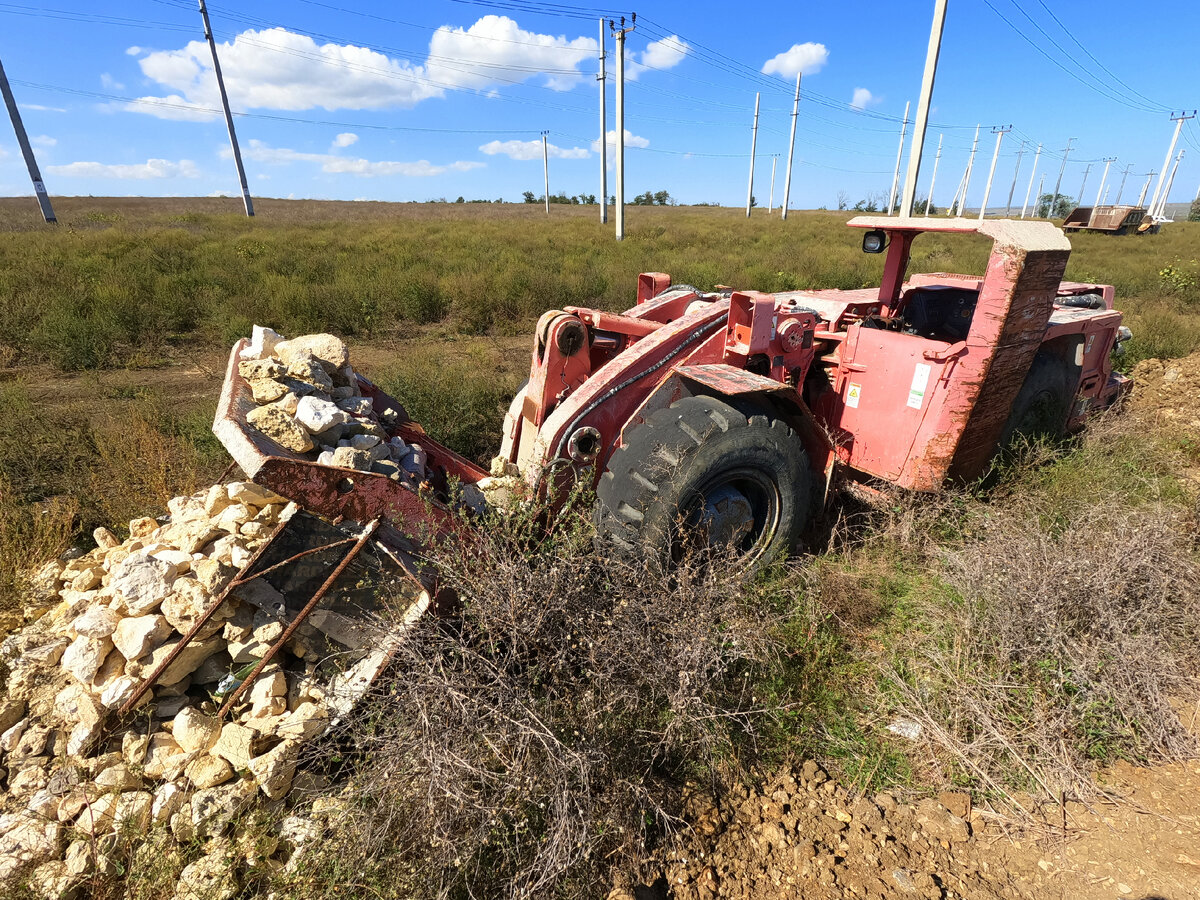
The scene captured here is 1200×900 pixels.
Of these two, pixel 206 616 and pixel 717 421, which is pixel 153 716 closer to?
pixel 206 616

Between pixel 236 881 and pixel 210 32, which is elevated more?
pixel 210 32

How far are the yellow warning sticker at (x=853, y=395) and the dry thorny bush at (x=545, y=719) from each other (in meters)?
1.75

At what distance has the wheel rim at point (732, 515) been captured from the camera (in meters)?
3.04

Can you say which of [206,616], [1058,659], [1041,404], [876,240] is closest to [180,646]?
[206,616]

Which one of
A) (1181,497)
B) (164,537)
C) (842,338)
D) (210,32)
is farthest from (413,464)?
(210,32)

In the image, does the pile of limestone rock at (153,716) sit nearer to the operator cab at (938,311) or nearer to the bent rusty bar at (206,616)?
the bent rusty bar at (206,616)

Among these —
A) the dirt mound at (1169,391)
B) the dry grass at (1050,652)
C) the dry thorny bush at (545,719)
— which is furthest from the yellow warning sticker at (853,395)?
the dirt mound at (1169,391)

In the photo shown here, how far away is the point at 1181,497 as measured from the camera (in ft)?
14.3

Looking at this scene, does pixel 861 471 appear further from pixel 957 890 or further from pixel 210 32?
pixel 210 32

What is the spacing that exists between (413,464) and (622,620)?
1433 millimetres

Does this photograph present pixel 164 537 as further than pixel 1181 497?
No

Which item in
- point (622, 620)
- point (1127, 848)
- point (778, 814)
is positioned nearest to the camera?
point (1127, 848)

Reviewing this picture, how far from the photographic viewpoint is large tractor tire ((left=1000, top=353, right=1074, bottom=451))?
4.26 metres

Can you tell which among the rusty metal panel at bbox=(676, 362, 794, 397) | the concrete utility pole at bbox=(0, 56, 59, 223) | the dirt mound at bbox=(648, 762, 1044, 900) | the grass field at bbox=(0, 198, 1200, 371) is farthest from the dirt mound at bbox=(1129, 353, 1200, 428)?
the concrete utility pole at bbox=(0, 56, 59, 223)
